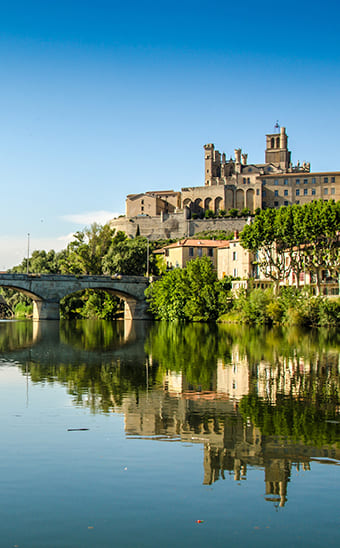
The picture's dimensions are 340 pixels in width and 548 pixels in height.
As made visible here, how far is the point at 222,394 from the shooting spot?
797 inches

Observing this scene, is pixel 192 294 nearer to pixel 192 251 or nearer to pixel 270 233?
pixel 270 233

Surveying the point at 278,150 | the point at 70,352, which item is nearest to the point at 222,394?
the point at 70,352

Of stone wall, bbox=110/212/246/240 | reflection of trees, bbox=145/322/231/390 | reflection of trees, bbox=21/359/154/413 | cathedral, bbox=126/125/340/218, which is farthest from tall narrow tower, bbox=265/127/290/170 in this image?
reflection of trees, bbox=21/359/154/413

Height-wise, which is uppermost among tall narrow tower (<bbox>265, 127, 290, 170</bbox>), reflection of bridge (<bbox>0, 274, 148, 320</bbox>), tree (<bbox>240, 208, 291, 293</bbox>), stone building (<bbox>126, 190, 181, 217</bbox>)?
tall narrow tower (<bbox>265, 127, 290, 170</bbox>)

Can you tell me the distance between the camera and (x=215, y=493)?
10.6 metres

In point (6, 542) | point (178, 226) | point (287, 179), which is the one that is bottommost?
point (6, 542)

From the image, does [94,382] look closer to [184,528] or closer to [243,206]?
[184,528]

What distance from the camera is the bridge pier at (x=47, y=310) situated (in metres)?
78.2

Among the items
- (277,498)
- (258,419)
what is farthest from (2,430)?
(277,498)

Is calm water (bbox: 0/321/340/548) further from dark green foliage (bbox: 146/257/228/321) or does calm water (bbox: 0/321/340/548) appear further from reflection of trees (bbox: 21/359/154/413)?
dark green foliage (bbox: 146/257/228/321)

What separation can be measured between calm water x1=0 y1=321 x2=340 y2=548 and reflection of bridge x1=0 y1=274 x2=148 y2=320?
52.0 meters

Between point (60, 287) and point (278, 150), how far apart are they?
94.8 metres

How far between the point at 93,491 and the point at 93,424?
495 cm

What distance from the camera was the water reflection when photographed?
1295 cm
